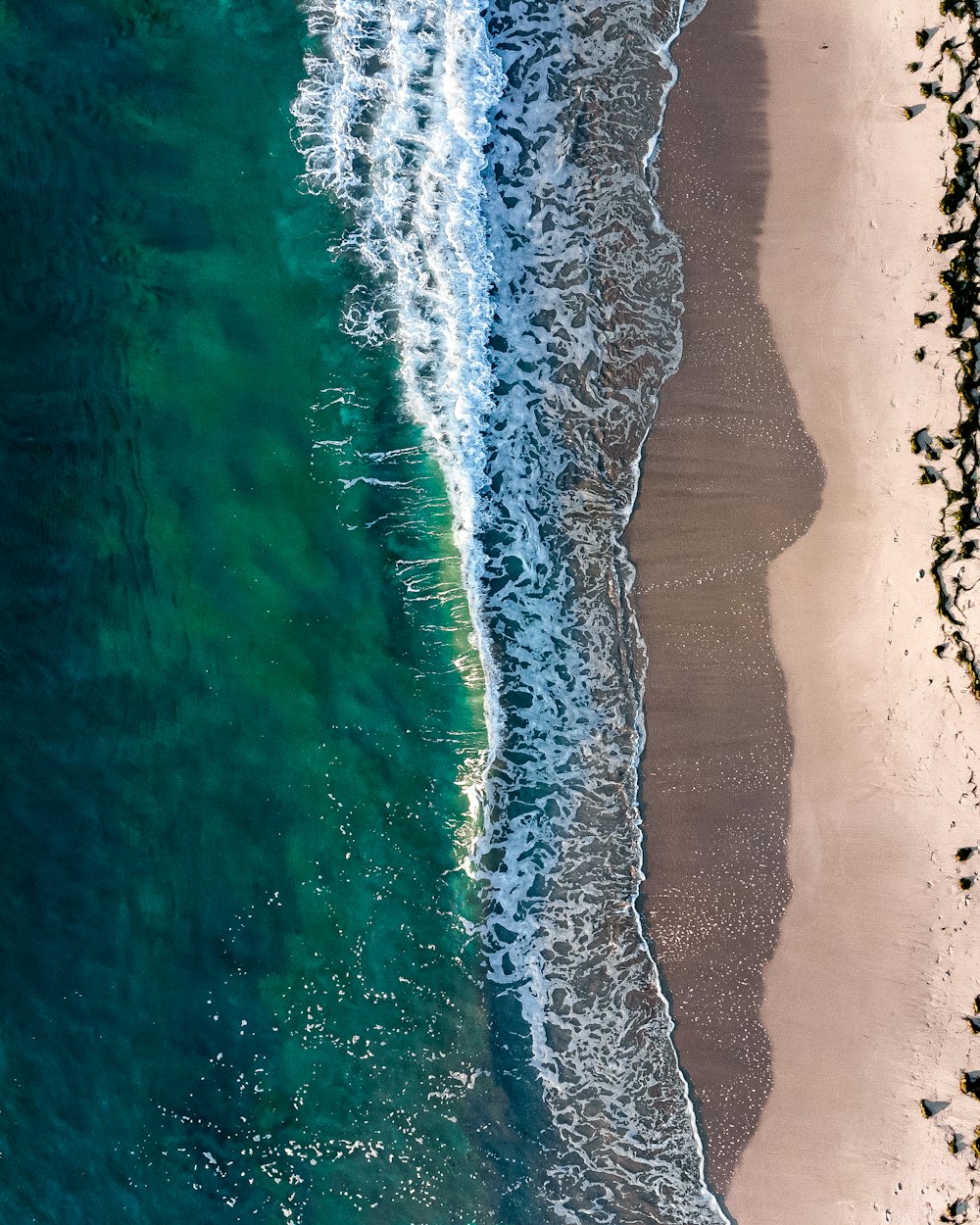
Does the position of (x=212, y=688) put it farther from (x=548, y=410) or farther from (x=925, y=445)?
(x=925, y=445)

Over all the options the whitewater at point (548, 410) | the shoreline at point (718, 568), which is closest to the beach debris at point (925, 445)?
the shoreline at point (718, 568)

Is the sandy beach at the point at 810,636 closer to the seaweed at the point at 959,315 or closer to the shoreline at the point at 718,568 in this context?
the shoreline at the point at 718,568

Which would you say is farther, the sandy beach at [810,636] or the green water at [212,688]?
the green water at [212,688]

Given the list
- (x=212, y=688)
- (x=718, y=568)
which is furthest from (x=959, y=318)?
(x=212, y=688)

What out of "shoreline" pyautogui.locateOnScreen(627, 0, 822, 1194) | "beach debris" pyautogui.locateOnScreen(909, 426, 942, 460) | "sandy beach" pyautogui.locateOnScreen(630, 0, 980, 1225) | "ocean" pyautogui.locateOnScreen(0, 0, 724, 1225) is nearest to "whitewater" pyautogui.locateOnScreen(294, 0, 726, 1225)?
"ocean" pyautogui.locateOnScreen(0, 0, 724, 1225)

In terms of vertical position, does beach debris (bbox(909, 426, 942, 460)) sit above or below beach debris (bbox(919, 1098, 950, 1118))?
above

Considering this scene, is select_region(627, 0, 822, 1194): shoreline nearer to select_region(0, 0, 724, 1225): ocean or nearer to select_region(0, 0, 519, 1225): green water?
select_region(0, 0, 724, 1225): ocean

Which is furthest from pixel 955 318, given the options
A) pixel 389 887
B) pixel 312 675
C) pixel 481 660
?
pixel 389 887
